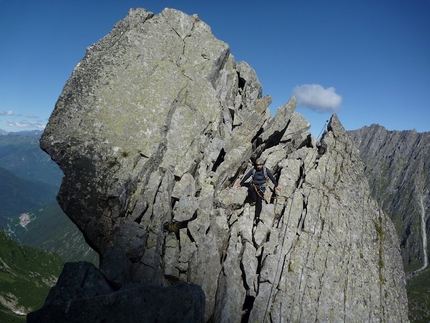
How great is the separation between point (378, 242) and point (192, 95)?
972 inches

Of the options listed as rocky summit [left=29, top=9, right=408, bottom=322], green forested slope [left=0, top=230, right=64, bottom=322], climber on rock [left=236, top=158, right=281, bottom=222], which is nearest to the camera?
rocky summit [left=29, top=9, right=408, bottom=322]

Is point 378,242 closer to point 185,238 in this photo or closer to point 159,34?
point 185,238

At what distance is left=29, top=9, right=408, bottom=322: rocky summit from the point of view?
1784 cm

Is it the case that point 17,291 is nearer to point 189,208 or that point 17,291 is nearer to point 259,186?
point 189,208

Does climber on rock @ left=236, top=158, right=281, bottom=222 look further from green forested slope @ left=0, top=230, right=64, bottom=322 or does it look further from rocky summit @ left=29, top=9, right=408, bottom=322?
green forested slope @ left=0, top=230, right=64, bottom=322

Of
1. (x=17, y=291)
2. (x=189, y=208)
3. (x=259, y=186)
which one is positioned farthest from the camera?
(x=17, y=291)

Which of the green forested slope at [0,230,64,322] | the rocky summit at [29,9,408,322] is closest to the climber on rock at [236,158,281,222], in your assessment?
the rocky summit at [29,9,408,322]

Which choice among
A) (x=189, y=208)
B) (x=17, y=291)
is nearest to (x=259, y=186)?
(x=189, y=208)

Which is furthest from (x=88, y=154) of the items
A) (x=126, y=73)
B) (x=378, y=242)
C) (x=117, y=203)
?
(x=378, y=242)

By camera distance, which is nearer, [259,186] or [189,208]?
[189,208]

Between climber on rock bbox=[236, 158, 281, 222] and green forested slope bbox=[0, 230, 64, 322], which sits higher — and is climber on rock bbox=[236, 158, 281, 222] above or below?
above

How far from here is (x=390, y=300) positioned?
24250 millimetres

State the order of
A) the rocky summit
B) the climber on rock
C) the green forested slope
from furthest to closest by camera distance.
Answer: the green forested slope < the climber on rock < the rocky summit

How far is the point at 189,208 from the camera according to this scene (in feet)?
72.2
